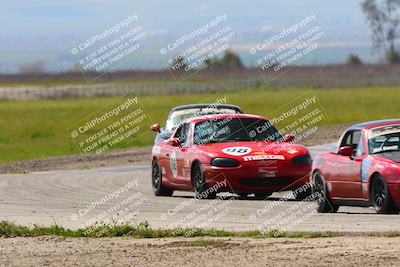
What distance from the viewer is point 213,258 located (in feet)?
40.9

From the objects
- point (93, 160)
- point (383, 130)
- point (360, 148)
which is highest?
point (383, 130)

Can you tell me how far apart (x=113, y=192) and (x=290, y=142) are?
3.43 metres

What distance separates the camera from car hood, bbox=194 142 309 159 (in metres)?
20.7

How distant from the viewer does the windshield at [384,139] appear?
1727 cm

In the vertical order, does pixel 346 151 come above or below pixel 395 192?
above

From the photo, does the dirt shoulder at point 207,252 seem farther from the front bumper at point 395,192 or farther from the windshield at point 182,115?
the windshield at point 182,115

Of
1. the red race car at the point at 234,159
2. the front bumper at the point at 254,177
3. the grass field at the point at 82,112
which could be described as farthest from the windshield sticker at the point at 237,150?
the grass field at the point at 82,112

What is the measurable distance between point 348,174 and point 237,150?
3413 millimetres

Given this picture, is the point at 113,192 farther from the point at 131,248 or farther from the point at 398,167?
the point at 131,248

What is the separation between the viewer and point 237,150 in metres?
20.8

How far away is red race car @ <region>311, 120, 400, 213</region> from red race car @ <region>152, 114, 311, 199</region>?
1.88 meters

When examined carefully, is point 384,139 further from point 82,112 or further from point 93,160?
point 82,112

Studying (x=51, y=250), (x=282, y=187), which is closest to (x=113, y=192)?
(x=282, y=187)

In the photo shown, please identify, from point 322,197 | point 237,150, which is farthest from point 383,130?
point 237,150
